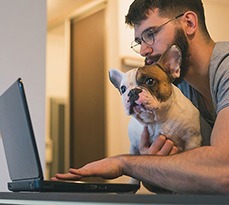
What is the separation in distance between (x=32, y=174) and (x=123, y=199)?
1.31 ft

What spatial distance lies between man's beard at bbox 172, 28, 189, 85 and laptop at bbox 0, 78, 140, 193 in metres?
0.46

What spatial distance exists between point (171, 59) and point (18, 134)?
59 cm

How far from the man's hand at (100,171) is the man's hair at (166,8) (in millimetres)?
587

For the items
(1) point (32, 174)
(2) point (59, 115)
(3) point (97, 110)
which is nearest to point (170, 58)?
(1) point (32, 174)

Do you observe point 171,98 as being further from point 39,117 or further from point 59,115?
point 59,115

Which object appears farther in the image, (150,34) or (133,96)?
(150,34)

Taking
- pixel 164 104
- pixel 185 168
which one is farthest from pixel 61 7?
pixel 185 168

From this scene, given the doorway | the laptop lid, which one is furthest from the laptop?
the doorway

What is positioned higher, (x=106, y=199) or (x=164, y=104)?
(x=164, y=104)

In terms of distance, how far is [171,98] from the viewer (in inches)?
55.1

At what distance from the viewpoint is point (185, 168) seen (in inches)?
43.3

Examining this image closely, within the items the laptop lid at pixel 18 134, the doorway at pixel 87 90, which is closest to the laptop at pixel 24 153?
the laptop lid at pixel 18 134

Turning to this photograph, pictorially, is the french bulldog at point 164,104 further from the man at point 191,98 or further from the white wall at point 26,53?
the white wall at point 26,53

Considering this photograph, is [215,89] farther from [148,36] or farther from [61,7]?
[61,7]
